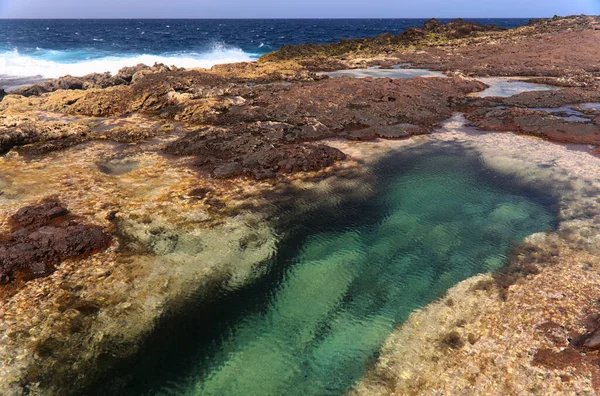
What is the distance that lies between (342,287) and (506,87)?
30266mm

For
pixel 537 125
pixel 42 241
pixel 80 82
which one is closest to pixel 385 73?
pixel 537 125

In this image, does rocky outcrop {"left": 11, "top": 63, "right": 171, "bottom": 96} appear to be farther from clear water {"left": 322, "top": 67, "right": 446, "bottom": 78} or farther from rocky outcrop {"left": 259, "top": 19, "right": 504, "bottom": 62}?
rocky outcrop {"left": 259, "top": 19, "right": 504, "bottom": 62}

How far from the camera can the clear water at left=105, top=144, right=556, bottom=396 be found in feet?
24.9

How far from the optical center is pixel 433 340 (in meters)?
8.28

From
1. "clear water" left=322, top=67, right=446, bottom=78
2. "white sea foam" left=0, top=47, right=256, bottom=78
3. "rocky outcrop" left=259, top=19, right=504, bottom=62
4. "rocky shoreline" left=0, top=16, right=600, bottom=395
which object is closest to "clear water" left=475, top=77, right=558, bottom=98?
"rocky shoreline" left=0, top=16, right=600, bottom=395

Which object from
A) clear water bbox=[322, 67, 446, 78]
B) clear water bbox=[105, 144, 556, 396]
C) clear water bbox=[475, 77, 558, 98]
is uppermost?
clear water bbox=[322, 67, 446, 78]

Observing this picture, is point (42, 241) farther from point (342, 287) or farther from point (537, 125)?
point (537, 125)

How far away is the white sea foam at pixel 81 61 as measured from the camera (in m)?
46.8

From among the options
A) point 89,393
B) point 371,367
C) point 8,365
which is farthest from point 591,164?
point 8,365

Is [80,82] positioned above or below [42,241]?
above

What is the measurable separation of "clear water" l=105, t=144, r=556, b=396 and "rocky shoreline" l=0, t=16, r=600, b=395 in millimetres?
614

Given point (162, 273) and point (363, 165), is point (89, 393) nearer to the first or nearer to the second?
point (162, 273)

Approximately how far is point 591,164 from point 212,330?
18.5 metres

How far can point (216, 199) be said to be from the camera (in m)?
13.8
